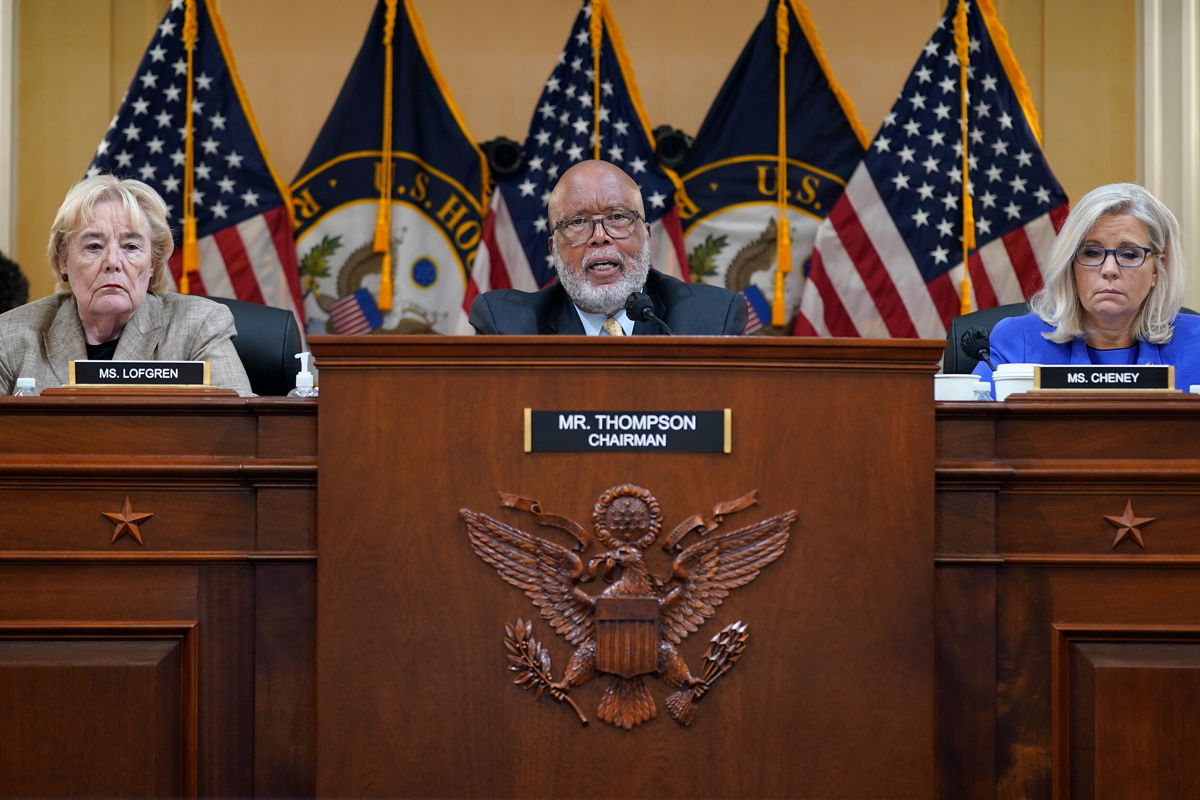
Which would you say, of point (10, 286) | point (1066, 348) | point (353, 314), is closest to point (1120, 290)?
point (1066, 348)

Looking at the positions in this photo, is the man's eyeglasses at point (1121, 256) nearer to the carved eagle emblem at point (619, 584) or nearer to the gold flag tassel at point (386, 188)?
the carved eagle emblem at point (619, 584)

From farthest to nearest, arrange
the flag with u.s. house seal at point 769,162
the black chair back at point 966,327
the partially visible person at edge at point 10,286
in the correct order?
the flag with u.s. house seal at point 769,162
the partially visible person at edge at point 10,286
the black chair back at point 966,327

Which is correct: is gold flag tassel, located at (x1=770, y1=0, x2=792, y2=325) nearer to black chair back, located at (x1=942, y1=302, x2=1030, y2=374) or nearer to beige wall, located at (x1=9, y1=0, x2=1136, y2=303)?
beige wall, located at (x1=9, y1=0, x2=1136, y2=303)

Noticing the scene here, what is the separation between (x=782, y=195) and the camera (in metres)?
4.69

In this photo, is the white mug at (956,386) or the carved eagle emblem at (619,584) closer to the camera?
the carved eagle emblem at (619,584)

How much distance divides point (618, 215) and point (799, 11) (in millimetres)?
1845

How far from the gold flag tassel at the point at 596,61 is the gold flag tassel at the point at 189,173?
1.44 meters

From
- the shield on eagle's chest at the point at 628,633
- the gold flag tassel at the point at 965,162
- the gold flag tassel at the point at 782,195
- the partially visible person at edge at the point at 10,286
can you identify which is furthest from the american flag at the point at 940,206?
the shield on eagle's chest at the point at 628,633

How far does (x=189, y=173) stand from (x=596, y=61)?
1521 mm

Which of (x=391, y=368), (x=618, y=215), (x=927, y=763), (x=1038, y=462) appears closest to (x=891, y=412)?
(x=1038, y=462)

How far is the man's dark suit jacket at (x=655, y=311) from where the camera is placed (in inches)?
127

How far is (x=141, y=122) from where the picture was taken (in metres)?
4.57

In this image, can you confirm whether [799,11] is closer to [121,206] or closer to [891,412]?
[121,206]

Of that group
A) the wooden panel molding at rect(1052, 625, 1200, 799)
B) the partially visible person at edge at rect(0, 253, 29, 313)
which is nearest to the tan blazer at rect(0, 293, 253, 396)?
the partially visible person at edge at rect(0, 253, 29, 313)
